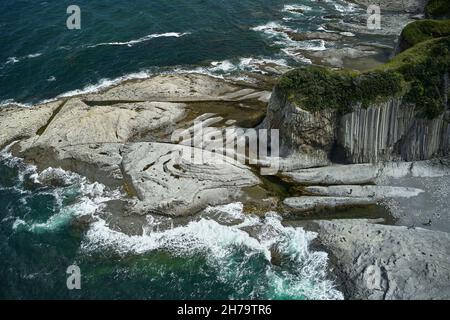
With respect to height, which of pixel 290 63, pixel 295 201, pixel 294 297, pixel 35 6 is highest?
pixel 35 6

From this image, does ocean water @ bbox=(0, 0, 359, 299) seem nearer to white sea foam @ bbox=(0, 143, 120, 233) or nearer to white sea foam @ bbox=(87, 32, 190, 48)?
white sea foam @ bbox=(0, 143, 120, 233)

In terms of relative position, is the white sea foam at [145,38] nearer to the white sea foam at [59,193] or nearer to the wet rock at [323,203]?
the white sea foam at [59,193]

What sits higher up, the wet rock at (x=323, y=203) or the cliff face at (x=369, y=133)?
the cliff face at (x=369, y=133)

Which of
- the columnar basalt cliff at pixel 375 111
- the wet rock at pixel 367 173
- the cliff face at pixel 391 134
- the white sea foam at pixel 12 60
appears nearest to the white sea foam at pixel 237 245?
the wet rock at pixel 367 173

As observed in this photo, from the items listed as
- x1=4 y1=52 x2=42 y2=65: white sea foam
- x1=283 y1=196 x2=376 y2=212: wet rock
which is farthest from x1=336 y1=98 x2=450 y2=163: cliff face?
x1=4 y1=52 x2=42 y2=65: white sea foam

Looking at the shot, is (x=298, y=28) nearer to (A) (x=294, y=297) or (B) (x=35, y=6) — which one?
(B) (x=35, y=6)
